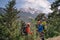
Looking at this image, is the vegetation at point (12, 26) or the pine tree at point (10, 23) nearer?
the vegetation at point (12, 26)

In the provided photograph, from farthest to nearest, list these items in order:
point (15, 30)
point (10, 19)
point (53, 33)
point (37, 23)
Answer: point (53, 33) → point (10, 19) → point (15, 30) → point (37, 23)

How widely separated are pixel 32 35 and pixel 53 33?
6.27 metres

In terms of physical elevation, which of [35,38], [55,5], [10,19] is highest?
[55,5]

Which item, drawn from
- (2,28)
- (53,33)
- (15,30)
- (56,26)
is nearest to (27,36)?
(15,30)

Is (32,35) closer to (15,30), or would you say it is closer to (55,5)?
(15,30)

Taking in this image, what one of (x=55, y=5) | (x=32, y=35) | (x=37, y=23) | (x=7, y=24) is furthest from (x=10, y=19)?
(x=55, y=5)

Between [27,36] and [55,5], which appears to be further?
[55,5]

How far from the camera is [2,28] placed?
17953mm

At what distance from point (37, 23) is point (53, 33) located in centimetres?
489

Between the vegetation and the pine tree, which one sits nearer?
the vegetation

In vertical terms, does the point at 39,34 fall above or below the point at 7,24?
below

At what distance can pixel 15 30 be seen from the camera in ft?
56.2

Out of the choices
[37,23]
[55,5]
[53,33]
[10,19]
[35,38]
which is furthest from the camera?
[55,5]

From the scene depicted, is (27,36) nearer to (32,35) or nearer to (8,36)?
(32,35)
